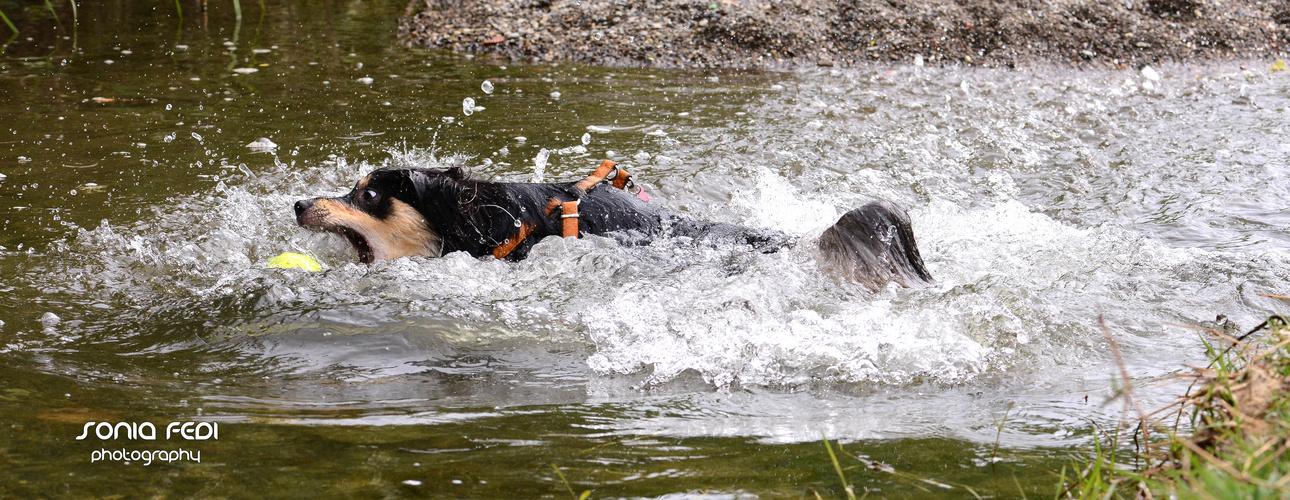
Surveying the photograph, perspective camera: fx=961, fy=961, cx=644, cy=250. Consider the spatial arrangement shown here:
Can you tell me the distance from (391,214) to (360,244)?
0.83 ft

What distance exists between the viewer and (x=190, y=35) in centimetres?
1120

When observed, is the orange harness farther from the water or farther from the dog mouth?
the dog mouth

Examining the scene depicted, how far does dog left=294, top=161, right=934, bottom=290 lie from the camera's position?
4746 millimetres

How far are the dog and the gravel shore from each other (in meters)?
6.01

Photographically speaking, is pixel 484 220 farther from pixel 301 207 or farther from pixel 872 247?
pixel 872 247

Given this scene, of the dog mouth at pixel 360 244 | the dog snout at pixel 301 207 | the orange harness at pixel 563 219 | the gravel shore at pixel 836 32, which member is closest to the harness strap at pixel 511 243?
the orange harness at pixel 563 219

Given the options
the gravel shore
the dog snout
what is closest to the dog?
the dog snout

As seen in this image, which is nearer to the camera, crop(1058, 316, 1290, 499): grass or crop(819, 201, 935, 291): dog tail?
crop(1058, 316, 1290, 499): grass

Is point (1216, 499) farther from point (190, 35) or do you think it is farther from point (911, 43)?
point (190, 35)

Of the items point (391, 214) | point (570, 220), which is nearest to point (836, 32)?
point (570, 220)

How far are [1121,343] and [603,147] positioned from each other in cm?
430

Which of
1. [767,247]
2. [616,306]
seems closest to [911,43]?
[767,247]

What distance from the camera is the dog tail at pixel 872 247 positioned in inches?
181

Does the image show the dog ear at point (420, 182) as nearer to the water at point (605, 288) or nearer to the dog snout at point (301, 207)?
the water at point (605, 288)
